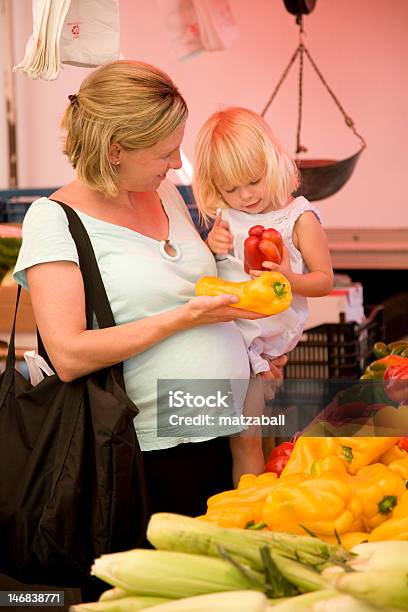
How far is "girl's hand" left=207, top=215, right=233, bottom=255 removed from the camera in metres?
2.52

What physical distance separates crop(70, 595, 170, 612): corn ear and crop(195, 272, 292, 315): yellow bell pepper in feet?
2.51

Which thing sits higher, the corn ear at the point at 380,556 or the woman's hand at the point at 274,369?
the woman's hand at the point at 274,369

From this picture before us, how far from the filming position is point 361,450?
2.10 m

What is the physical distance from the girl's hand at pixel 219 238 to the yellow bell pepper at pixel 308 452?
0.58 meters

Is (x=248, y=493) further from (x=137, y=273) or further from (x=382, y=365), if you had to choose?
(x=382, y=365)

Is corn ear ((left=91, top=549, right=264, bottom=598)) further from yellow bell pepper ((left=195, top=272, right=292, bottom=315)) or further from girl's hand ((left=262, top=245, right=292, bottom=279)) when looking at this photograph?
girl's hand ((left=262, top=245, right=292, bottom=279))

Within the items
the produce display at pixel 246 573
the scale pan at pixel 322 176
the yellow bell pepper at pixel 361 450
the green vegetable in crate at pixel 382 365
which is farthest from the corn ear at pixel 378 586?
the scale pan at pixel 322 176

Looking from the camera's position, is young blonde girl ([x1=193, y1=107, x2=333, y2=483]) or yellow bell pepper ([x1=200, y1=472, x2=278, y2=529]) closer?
yellow bell pepper ([x1=200, y1=472, x2=278, y2=529])

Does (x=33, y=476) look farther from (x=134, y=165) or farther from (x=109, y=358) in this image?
(x=134, y=165)

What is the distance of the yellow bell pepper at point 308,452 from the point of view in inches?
82.2

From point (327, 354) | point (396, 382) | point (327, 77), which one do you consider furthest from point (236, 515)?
point (327, 77)

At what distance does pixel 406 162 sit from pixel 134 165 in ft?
13.0

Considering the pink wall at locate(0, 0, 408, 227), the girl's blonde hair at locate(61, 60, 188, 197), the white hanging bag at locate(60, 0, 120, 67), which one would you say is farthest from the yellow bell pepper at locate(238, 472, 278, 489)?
the pink wall at locate(0, 0, 408, 227)

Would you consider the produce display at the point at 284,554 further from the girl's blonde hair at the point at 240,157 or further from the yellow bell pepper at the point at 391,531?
the girl's blonde hair at the point at 240,157
